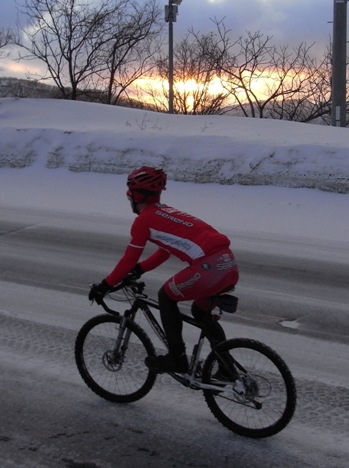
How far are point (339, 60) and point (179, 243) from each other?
45.0 feet

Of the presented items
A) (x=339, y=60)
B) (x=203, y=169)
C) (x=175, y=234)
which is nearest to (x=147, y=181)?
(x=175, y=234)

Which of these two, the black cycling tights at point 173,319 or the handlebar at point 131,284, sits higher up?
the handlebar at point 131,284

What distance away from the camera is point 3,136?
18.1 m

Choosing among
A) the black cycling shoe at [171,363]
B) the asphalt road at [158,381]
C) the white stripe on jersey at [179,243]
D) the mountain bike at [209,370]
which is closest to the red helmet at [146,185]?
the white stripe on jersey at [179,243]

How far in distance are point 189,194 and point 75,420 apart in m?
9.85

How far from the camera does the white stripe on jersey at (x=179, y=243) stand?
157 inches

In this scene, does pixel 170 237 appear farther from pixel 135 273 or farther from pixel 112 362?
pixel 112 362

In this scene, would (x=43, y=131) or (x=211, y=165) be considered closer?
(x=211, y=165)

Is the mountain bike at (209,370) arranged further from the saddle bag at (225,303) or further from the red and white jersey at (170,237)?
the red and white jersey at (170,237)

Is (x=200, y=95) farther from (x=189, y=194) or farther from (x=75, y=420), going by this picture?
(x=75, y=420)

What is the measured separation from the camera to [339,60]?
16266 mm

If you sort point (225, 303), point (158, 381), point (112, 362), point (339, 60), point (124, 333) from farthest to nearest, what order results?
point (339, 60) → point (158, 381) → point (112, 362) → point (124, 333) → point (225, 303)

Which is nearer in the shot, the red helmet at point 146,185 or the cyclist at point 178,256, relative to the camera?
the cyclist at point 178,256

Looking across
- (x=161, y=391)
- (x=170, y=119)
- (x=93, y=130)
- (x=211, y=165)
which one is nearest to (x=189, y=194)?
(x=211, y=165)
